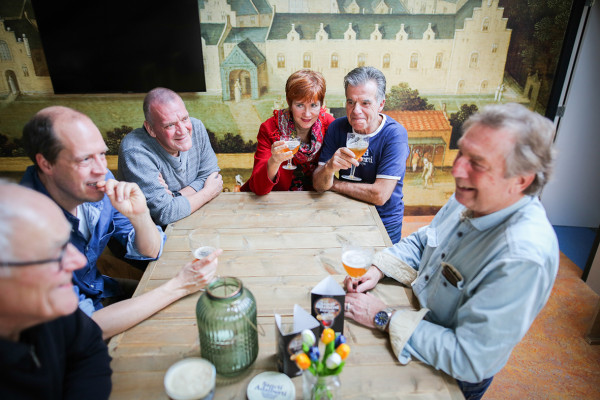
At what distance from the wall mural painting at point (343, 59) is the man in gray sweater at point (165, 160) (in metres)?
1.81

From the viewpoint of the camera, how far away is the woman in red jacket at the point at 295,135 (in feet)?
7.34

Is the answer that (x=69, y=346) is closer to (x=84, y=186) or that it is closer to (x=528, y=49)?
(x=84, y=186)

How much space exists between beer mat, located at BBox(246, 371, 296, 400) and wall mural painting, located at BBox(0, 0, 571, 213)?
3.29 metres

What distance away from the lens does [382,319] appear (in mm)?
1225

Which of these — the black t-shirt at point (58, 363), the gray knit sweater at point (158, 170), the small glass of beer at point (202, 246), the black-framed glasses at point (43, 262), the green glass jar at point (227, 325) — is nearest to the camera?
the black-framed glasses at point (43, 262)

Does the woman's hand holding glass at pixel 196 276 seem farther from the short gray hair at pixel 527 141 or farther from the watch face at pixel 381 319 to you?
the short gray hair at pixel 527 141

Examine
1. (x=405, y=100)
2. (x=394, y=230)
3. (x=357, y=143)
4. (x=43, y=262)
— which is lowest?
(x=394, y=230)

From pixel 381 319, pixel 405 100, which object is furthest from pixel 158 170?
pixel 405 100

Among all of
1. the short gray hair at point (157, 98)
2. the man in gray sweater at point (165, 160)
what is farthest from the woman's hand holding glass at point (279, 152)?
the short gray hair at point (157, 98)

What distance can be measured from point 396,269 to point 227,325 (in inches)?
30.5

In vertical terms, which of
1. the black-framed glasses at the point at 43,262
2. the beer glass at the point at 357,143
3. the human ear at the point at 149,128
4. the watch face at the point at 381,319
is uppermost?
the black-framed glasses at the point at 43,262

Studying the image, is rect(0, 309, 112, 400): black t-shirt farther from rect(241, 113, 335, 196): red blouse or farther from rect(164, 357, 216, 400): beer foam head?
rect(241, 113, 335, 196): red blouse

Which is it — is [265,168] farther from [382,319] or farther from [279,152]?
[382,319]

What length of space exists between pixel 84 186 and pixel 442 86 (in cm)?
365
